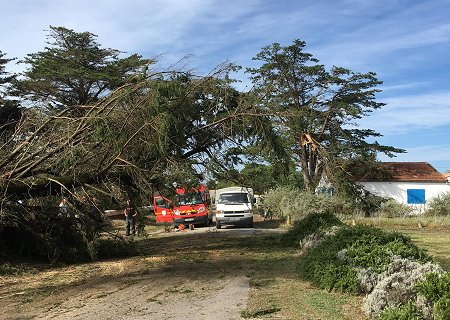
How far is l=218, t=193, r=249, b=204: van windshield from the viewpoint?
2534 centimetres

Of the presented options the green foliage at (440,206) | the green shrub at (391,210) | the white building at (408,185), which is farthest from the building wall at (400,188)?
the green shrub at (391,210)

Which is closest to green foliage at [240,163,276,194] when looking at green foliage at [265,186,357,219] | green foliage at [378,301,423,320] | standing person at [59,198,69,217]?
standing person at [59,198,69,217]

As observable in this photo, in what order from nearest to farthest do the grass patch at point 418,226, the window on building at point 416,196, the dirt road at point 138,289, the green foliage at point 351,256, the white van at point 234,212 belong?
the dirt road at point 138,289
the green foliage at point 351,256
the grass patch at point 418,226
the white van at point 234,212
the window on building at point 416,196

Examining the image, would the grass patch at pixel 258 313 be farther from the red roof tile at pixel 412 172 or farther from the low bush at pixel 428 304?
the red roof tile at pixel 412 172

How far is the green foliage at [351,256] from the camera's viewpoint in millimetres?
7691

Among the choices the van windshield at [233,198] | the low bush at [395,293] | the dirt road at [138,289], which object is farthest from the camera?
the van windshield at [233,198]

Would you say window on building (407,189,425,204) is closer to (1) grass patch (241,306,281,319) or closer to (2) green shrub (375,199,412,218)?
(2) green shrub (375,199,412,218)

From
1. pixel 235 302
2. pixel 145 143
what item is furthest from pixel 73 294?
pixel 145 143

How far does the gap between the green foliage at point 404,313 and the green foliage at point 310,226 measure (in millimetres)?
6649

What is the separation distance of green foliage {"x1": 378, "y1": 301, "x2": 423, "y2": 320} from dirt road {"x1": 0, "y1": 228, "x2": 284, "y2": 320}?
2030 mm

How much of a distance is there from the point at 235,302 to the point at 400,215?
23713 mm

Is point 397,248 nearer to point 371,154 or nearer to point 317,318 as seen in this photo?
point 317,318

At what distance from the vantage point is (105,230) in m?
13.8

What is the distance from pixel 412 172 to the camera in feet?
135
